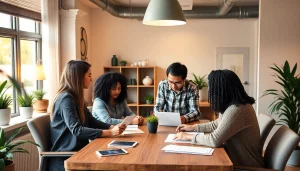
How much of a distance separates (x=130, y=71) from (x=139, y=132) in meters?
3.80

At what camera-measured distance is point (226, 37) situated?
20.0ft

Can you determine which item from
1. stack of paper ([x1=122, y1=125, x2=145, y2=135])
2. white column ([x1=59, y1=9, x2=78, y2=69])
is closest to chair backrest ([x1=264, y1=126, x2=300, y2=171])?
stack of paper ([x1=122, y1=125, x2=145, y2=135])

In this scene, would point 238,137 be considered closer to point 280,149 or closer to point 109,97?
point 280,149

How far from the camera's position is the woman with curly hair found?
2.76 metres

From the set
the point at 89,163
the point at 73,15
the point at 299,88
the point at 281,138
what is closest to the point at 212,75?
the point at 281,138

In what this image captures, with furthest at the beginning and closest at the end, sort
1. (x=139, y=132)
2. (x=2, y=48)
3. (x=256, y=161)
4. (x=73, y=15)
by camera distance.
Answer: (x=73, y=15) < (x=2, y=48) < (x=139, y=132) < (x=256, y=161)

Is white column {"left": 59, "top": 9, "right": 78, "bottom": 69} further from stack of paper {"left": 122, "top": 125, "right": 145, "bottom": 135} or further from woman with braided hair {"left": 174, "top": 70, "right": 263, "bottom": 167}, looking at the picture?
woman with braided hair {"left": 174, "top": 70, "right": 263, "bottom": 167}

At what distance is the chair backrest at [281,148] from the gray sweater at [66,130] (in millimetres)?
1132

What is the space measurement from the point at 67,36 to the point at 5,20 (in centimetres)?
115

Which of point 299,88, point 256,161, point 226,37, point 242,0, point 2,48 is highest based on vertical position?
point 242,0

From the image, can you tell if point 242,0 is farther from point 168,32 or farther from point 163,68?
point 163,68

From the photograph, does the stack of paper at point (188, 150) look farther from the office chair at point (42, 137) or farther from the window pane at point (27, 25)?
the window pane at point (27, 25)

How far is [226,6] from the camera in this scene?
16.7ft

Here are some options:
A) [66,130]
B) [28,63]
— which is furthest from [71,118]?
[28,63]
